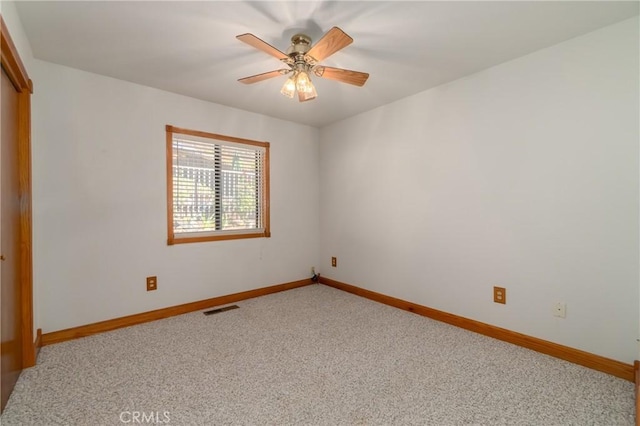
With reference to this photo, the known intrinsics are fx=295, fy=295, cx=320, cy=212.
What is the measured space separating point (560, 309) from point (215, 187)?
3244 mm

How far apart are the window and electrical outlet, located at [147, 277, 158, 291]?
38 cm

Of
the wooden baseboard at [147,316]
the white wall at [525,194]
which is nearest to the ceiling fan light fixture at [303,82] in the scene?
the white wall at [525,194]

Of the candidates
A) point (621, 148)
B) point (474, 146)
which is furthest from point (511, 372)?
point (474, 146)

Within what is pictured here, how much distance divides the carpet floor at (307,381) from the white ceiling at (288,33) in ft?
7.19

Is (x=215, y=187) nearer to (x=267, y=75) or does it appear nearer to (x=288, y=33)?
(x=267, y=75)

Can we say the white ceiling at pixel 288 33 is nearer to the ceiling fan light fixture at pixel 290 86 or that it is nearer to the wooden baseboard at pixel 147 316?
the ceiling fan light fixture at pixel 290 86

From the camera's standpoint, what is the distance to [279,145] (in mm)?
3766

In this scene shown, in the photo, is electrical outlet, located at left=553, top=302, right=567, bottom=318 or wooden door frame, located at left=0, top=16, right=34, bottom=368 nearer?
wooden door frame, located at left=0, top=16, right=34, bottom=368

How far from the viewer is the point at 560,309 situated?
208cm

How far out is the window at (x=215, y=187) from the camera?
2986mm

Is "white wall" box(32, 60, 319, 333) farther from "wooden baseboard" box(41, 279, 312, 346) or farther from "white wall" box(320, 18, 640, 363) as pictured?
"white wall" box(320, 18, 640, 363)

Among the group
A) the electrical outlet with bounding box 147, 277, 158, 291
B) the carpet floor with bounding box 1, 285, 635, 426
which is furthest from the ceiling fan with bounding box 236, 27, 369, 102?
the electrical outlet with bounding box 147, 277, 158, 291

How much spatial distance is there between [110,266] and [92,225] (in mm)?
382

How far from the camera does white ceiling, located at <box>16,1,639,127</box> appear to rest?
169 cm
